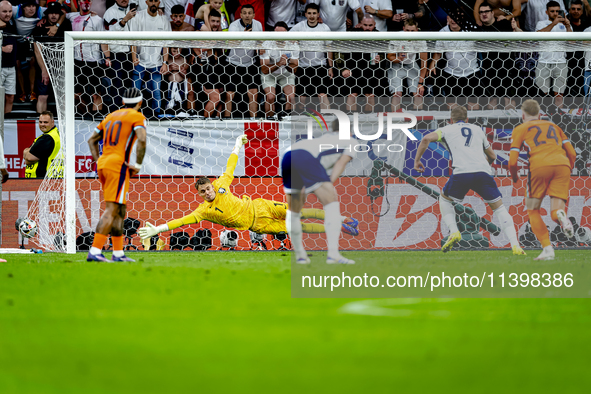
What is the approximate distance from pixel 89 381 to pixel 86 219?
26.6 ft

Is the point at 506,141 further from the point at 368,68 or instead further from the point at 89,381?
the point at 89,381

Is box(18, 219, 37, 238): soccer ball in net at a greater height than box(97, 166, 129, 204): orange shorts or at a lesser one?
lesser

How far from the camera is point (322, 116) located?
10.5m

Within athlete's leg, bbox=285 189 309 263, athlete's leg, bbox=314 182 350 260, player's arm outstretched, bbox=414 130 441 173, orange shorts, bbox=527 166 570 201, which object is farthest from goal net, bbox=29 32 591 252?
athlete's leg, bbox=314 182 350 260

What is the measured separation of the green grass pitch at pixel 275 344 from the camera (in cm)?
205

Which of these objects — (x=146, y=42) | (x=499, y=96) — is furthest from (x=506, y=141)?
(x=146, y=42)

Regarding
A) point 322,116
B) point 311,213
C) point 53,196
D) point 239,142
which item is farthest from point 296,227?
point 53,196

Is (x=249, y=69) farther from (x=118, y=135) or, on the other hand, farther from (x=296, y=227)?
(x=296, y=227)

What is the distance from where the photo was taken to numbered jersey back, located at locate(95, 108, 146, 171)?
6.97 meters

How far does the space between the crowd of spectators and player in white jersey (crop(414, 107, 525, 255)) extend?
6.33ft

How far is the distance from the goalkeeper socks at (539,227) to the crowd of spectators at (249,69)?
117 inches

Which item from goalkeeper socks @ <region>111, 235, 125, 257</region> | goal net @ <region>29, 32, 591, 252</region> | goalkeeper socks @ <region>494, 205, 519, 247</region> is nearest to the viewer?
goalkeeper socks @ <region>111, 235, 125, 257</region>

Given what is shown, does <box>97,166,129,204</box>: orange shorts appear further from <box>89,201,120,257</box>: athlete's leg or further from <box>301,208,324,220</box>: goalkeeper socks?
<box>301,208,324,220</box>: goalkeeper socks

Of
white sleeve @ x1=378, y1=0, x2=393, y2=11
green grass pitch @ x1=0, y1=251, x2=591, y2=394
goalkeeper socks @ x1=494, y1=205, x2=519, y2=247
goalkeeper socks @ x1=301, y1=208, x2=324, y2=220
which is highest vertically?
white sleeve @ x1=378, y1=0, x2=393, y2=11
